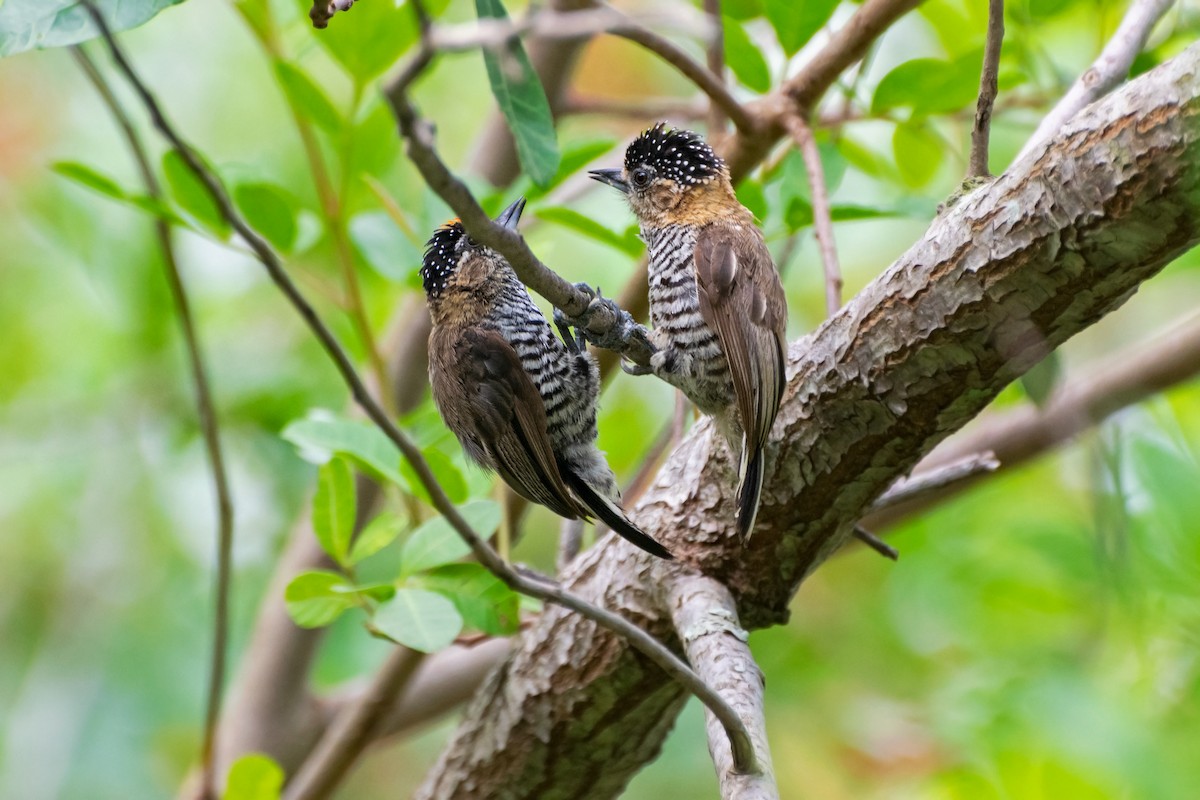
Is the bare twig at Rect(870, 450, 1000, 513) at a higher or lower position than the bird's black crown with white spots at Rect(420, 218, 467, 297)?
lower

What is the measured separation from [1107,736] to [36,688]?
4258mm

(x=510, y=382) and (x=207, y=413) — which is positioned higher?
(x=207, y=413)

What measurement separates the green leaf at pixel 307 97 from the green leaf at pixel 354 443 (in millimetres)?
876

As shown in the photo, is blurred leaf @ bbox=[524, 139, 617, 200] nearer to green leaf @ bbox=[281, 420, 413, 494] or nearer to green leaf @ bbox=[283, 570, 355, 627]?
green leaf @ bbox=[281, 420, 413, 494]

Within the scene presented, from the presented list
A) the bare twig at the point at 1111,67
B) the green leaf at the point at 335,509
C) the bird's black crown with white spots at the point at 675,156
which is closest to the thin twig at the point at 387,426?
the green leaf at the point at 335,509

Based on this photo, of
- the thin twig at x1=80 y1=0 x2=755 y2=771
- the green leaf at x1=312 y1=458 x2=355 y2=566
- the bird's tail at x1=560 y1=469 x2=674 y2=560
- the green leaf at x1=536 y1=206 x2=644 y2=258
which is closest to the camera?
the thin twig at x1=80 y1=0 x2=755 y2=771

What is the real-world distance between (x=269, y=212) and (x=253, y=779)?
1.57m

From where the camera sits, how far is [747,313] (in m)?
2.75

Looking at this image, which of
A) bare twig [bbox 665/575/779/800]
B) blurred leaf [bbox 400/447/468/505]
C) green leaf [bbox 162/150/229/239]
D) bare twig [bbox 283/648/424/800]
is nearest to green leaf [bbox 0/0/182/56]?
green leaf [bbox 162/150/229/239]

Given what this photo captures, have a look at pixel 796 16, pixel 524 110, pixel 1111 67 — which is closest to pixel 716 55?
pixel 796 16

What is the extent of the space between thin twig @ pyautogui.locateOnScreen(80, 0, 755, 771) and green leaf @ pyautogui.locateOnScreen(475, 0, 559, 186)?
1.45 feet

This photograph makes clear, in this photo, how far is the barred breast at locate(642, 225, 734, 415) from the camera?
2811mm

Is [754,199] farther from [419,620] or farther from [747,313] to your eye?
[419,620]

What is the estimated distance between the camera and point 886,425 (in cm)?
251
